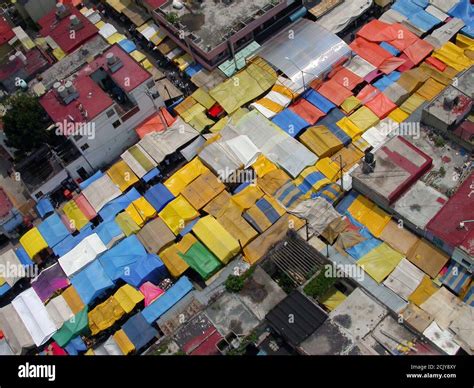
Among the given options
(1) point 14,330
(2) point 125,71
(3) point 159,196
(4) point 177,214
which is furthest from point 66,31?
(1) point 14,330

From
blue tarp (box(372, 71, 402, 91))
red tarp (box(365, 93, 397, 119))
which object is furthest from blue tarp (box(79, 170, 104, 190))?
blue tarp (box(372, 71, 402, 91))

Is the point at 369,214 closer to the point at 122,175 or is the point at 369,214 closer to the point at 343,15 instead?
the point at 122,175

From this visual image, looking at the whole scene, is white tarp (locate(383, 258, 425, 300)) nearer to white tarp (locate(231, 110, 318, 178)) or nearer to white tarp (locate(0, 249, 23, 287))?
white tarp (locate(231, 110, 318, 178))

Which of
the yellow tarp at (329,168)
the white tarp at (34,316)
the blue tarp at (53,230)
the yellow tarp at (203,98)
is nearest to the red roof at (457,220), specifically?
the yellow tarp at (329,168)

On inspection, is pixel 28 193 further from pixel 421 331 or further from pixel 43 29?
pixel 421 331

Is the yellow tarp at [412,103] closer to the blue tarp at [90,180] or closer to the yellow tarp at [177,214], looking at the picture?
the yellow tarp at [177,214]
